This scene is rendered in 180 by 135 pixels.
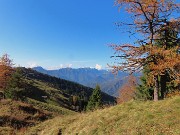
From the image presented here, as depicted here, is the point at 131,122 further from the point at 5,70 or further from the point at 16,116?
the point at 5,70

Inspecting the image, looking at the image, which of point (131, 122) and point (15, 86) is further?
point (15, 86)

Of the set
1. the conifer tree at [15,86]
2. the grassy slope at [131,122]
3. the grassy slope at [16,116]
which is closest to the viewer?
the grassy slope at [131,122]

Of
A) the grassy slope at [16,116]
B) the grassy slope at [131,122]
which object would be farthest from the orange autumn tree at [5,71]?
the grassy slope at [131,122]

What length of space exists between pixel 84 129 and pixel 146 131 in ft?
13.7

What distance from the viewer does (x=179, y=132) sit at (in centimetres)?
1068

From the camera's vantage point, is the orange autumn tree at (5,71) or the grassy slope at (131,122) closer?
the grassy slope at (131,122)

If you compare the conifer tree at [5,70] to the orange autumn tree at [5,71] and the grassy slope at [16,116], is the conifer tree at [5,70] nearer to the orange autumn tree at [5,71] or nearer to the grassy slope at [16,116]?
the orange autumn tree at [5,71]

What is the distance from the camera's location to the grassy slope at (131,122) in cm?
1185

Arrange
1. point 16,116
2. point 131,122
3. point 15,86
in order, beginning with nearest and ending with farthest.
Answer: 1. point 131,122
2. point 16,116
3. point 15,86

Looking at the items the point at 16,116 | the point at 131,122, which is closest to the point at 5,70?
the point at 16,116

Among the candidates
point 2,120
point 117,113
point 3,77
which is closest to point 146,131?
Answer: point 117,113

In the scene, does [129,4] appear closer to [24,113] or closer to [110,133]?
[110,133]

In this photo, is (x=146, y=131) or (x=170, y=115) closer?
(x=146, y=131)

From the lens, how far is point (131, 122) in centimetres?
1328
